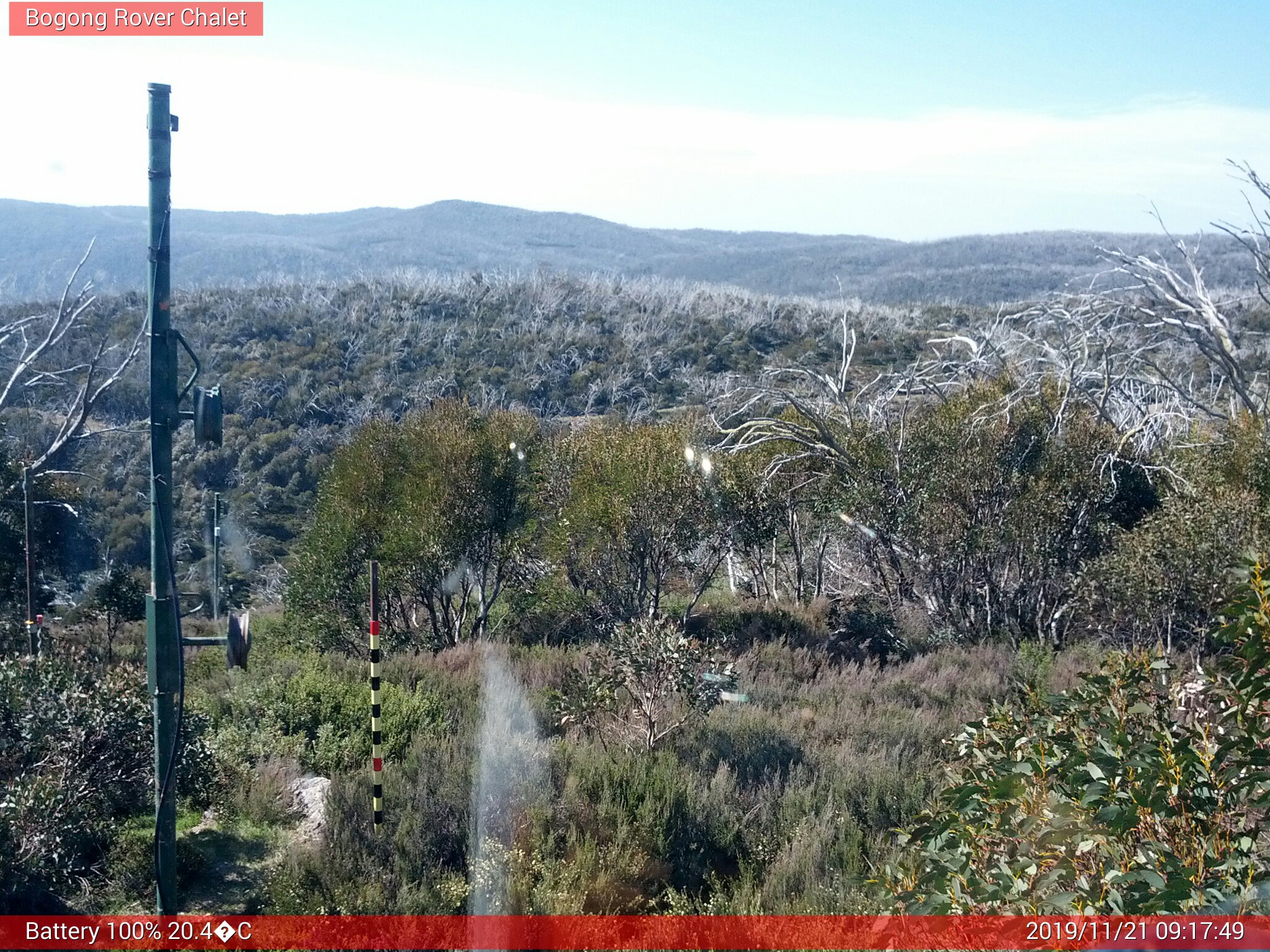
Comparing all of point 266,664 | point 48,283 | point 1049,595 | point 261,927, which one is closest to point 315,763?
point 261,927

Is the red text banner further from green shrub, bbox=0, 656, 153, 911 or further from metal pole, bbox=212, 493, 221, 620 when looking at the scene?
metal pole, bbox=212, 493, 221, 620

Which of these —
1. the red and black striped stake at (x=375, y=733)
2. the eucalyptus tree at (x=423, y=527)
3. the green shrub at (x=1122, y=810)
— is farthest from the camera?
the eucalyptus tree at (x=423, y=527)

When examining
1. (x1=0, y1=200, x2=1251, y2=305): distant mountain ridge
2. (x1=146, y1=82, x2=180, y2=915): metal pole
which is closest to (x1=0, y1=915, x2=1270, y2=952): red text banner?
(x1=146, y1=82, x2=180, y2=915): metal pole

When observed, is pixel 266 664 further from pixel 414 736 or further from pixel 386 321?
pixel 386 321

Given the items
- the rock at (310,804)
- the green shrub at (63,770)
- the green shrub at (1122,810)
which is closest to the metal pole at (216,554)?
the green shrub at (63,770)

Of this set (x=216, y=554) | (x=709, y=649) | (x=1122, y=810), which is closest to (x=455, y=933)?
(x=1122, y=810)

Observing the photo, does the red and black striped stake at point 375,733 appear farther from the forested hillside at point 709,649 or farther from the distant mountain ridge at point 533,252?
the distant mountain ridge at point 533,252
